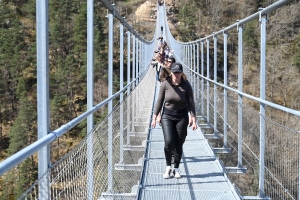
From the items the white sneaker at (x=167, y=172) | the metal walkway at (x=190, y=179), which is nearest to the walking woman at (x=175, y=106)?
the white sneaker at (x=167, y=172)

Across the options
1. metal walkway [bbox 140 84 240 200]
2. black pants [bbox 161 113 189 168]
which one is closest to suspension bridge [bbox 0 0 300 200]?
metal walkway [bbox 140 84 240 200]

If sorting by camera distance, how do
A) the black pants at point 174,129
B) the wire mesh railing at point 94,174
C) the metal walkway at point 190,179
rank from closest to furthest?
1. the wire mesh railing at point 94,174
2. the metal walkway at point 190,179
3. the black pants at point 174,129

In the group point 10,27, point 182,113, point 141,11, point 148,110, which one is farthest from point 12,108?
point 182,113

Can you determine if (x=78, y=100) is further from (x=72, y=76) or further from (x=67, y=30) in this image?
(x=67, y=30)

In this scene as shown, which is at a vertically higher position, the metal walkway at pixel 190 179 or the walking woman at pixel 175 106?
the walking woman at pixel 175 106

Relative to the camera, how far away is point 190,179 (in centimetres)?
350

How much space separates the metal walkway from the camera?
310 cm

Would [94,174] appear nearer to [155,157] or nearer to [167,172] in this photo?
[167,172]

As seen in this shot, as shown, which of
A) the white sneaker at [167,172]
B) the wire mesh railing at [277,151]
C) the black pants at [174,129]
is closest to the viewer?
the wire mesh railing at [277,151]

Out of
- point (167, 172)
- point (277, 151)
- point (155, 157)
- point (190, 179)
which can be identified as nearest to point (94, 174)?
point (277, 151)

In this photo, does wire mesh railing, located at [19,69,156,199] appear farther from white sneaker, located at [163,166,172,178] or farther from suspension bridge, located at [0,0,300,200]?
white sneaker, located at [163,166,172,178]

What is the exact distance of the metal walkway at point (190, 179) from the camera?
3100 millimetres

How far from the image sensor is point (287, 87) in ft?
51.5

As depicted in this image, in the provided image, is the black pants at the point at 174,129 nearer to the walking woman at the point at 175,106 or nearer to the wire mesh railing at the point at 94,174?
the walking woman at the point at 175,106
